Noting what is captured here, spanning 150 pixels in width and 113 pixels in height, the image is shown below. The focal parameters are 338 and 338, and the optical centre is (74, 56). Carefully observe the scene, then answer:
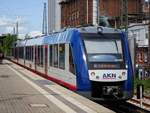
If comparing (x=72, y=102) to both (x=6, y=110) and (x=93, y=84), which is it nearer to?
(x=93, y=84)

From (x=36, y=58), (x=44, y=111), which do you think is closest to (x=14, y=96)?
(x=44, y=111)

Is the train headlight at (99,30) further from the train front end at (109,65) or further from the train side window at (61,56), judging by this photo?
the train side window at (61,56)

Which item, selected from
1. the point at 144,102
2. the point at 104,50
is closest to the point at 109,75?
the point at 104,50

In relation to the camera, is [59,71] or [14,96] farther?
[59,71]

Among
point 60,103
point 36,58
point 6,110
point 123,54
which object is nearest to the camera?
point 6,110

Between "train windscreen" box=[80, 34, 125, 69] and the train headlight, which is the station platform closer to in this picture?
"train windscreen" box=[80, 34, 125, 69]

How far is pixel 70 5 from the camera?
78938mm

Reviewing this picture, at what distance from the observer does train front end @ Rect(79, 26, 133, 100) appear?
36.0 feet

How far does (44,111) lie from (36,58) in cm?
1386

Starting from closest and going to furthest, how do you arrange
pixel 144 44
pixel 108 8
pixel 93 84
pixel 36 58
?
pixel 93 84, pixel 36 58, pixel 144 44, pixel 108 8

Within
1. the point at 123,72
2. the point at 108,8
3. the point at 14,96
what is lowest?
the point at 14,96

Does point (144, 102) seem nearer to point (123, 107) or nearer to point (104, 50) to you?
point (123, 107)

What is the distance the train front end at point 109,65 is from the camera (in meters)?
11.0

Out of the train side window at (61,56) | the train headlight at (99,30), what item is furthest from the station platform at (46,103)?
the train headlight at (99,30)
